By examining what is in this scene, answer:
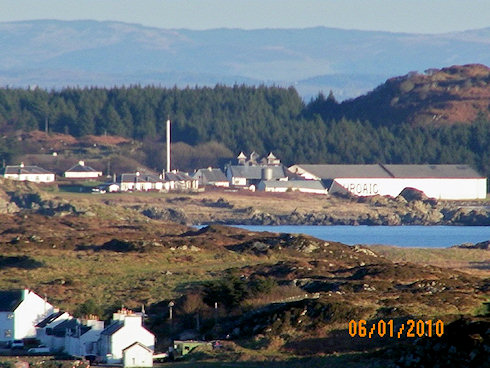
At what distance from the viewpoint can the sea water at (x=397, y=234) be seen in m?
82.4

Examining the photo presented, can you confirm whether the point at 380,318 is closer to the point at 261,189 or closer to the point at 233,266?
the point at 233,266

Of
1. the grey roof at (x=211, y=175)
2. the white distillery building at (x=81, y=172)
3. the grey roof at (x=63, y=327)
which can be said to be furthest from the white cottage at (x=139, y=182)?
the grey roof at (x=63, y=327)

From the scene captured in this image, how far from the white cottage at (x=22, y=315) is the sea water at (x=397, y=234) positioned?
42.2 meters

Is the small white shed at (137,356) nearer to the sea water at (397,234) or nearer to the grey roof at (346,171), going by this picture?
the sea water at (397,234)

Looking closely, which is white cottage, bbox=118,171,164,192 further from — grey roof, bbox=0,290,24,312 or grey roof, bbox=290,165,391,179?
grey roof, bbox=0,290,24,312

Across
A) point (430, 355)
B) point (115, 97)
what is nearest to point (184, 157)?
point (115, 97)

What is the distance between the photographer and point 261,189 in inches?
4852

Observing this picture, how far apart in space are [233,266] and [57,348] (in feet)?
56.7

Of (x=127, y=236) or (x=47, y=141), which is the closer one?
(x=127, y=236)

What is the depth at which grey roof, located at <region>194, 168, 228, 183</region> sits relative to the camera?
12688 cm

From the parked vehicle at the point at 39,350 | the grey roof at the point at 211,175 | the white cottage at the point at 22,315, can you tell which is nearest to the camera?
the parked vehicle at the point at 39,350

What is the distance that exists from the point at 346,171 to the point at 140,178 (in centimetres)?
2051

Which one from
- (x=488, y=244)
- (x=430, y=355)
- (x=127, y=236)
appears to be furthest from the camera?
(x=488, y=244)
